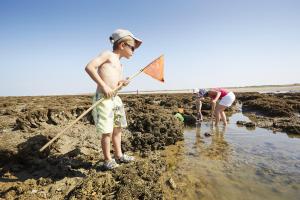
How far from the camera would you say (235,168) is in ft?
14.3

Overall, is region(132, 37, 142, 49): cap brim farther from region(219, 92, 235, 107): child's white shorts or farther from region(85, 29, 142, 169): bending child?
region(219, 92, 235, 107): child's white shorts

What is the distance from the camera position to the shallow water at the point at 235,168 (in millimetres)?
3423

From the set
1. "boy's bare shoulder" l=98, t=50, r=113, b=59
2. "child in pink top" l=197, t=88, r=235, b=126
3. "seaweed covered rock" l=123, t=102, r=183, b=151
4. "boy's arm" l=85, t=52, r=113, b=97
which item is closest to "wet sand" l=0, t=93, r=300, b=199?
"seaweed covered rock" l=123, t=102, r=183, b=151

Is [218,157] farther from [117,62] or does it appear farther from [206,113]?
[206,113]

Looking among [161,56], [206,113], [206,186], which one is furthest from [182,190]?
Result: [206,113]

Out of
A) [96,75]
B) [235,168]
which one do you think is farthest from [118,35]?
[235,168]

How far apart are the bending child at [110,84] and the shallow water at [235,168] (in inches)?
38.9

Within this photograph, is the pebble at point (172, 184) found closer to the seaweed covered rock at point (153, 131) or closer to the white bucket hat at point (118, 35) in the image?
the seaweed covered rock at point (153, 131)

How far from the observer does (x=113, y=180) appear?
10.9 feet

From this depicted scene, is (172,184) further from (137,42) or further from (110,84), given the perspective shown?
(137,42)

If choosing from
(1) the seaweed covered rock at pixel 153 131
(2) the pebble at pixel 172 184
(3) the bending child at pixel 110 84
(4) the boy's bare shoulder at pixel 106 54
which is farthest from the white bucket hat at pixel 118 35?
(1) the seaweed covered rock at pixel 153 131

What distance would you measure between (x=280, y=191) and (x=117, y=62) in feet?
9.39

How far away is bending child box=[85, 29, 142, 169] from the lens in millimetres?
3447

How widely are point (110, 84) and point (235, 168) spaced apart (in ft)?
8.28
